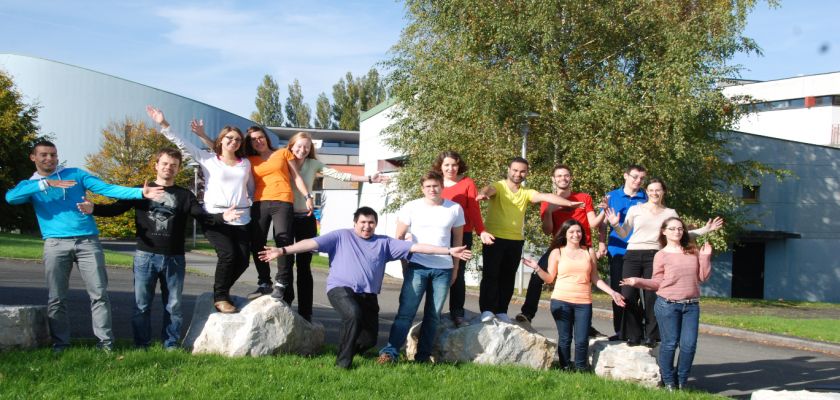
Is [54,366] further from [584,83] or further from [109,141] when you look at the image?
[109,141]

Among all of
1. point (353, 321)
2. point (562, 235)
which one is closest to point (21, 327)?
point (353, 321)

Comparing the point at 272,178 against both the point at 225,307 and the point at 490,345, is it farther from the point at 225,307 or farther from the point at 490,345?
the point at 490,345

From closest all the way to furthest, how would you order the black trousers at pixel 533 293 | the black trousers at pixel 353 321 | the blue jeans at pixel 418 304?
1. the black trousers at pixel 353 321
2. the blue jeans at pixel 418 304
3. the black trousers at pixel 533 293

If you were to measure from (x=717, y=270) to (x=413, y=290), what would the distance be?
23.3 metres

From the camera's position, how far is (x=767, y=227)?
89.5 ft

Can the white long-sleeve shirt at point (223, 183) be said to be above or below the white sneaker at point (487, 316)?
above

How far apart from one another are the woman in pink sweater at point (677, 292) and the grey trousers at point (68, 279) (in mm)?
4836

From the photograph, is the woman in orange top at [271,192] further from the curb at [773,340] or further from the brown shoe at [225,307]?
the curb at [773,340]

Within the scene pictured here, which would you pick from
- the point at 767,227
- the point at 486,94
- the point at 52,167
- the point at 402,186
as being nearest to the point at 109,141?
the point at 402,186

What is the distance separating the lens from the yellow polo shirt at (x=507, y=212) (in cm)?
761

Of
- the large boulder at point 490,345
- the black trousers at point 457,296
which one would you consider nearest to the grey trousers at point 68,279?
the large boulder at point 490,345

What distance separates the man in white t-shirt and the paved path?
1.07 metres

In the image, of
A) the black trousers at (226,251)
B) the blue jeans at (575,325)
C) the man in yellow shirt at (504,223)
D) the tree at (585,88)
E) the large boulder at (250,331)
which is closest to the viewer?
the large boulder at (250,331)

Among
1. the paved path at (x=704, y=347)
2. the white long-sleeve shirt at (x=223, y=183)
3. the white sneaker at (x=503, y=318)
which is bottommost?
the paved path at (x=704, y=347)
